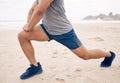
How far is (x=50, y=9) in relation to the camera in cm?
305

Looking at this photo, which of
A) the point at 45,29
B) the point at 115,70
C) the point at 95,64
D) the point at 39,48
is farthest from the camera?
the point at 39,48

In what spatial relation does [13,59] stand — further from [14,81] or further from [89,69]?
[89,69]

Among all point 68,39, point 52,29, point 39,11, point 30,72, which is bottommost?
point 30,72

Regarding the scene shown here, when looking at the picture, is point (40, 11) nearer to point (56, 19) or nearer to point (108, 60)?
point (56, 19)

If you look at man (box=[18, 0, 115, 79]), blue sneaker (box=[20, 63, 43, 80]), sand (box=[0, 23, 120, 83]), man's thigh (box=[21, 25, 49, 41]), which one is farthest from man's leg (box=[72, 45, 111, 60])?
blue sneaker (box=[20, 63, 43, 80])

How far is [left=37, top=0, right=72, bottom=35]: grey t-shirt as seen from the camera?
3045mm

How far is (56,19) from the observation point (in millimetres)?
3104

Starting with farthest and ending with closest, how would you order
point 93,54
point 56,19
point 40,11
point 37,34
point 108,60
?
point 108,60 → point 93,54 → point 37,34 → point 56,19 → point 40,11

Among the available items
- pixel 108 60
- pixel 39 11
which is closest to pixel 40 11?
pixel 39 11

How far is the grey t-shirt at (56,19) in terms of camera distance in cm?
304

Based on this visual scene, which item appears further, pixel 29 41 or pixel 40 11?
pixel 29 41

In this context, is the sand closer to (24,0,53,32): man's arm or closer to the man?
the man

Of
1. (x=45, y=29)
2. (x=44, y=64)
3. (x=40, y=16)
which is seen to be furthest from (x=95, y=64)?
(x=40, y=16)

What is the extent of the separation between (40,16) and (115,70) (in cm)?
147
